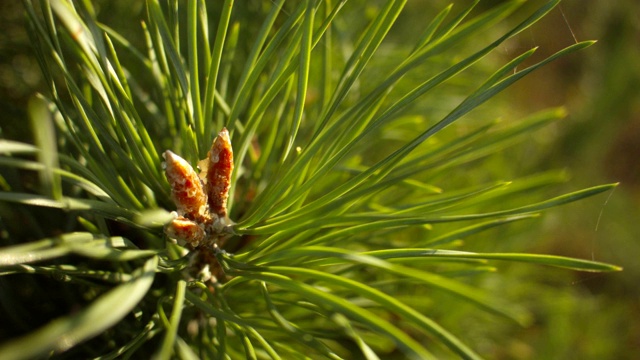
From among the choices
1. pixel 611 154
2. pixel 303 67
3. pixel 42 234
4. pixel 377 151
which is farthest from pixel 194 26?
pixel 611 154

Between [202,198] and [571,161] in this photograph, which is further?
[571,161]

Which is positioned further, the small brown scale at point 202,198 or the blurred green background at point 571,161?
the blurred green background at point 571,161

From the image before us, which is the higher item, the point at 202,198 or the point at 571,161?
the point at 571,161

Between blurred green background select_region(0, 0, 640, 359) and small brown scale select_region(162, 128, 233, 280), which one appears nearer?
small brown scale select_region(162, 128, 233, 280)

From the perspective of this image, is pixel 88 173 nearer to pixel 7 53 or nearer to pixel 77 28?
pixel 77 28
